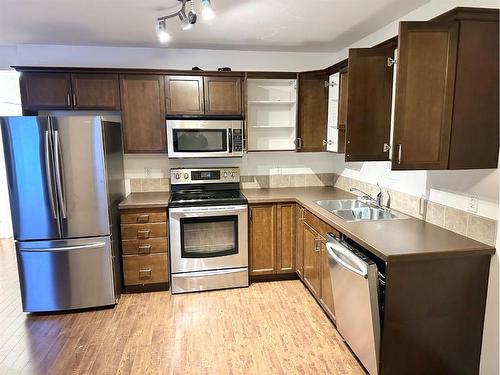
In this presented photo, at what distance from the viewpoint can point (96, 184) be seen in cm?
289

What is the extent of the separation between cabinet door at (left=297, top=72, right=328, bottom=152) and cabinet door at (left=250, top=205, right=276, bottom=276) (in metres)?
0.84

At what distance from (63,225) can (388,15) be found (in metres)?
3.29

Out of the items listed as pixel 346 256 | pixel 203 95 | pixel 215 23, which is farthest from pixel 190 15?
pixel 346 256

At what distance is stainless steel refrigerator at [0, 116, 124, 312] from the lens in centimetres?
276

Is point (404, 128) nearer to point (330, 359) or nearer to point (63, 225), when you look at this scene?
point (330, 359)

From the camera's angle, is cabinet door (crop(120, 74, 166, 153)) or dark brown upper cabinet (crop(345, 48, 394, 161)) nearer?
dark brown upper cabinet (crop(345, 48, 394, 161))

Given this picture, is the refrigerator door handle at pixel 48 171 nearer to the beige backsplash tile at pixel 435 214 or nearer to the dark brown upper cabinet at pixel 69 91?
the dark brown upper cabinet at pixel 69 91

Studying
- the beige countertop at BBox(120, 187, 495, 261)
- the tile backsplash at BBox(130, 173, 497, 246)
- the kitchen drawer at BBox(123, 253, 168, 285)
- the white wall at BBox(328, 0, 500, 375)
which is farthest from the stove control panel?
the white wall at BBox(328, 0, 500, 375)

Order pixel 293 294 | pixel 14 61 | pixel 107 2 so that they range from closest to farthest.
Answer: pixel 107 2
pixel 293 294
pixel 14 61

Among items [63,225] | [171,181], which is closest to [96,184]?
[63,225]

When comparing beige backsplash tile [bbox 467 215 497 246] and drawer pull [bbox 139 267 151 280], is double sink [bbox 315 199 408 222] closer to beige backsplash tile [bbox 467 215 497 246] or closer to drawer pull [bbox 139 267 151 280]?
beige backsplash tile [bbox 467 215 497 246]

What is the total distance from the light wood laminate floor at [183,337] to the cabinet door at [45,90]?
1.97 meters

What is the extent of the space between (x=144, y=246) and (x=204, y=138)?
126 centimetres

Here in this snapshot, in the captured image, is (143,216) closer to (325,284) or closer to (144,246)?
(144,246)
